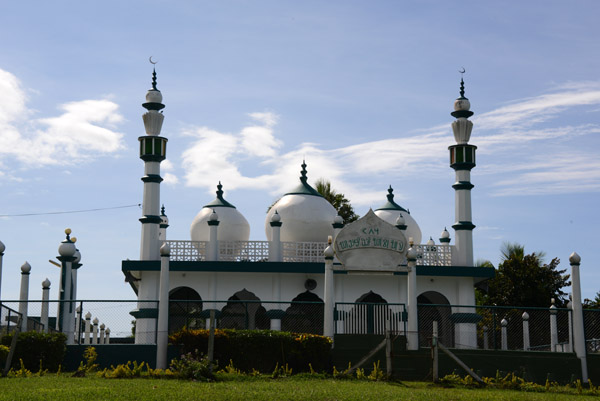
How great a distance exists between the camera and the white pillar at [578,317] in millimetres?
19922

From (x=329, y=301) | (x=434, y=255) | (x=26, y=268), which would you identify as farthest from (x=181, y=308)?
(x=329, y=301)

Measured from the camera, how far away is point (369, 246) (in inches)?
941

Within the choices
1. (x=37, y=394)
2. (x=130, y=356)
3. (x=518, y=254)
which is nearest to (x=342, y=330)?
(x=130, y=356)

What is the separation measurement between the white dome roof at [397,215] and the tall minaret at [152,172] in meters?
9.01

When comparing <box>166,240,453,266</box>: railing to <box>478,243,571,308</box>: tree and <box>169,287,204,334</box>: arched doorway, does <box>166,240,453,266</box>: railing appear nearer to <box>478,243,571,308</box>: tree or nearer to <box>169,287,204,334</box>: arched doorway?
<box>169,287,204,334</box>: arched doorway

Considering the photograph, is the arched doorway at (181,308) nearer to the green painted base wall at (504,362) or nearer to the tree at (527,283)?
the green painted base wall at (504,362)

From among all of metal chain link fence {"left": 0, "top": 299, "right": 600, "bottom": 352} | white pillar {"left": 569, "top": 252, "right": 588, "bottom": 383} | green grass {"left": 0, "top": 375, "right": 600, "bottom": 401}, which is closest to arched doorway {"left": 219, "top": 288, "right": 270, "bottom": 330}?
metal chain link fence {"left": 0, "top": 299, "right": 600, "bottom": 352}

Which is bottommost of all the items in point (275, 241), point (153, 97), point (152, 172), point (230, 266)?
point (230, 266)

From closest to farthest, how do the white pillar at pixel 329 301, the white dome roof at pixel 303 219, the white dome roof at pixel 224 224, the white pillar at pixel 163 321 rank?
the white pillar at pixel 163 321 < the white pillar at pixel 329 301 < the white dome roof at pixel 303 219 < the white dome roof at pixel 224 224

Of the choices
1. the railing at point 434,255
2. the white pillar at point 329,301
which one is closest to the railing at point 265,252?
the railing at point 434,255

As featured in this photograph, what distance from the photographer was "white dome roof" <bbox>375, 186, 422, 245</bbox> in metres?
31.9

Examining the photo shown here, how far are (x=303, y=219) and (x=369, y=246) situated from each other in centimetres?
615

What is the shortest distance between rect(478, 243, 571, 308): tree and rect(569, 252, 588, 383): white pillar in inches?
781

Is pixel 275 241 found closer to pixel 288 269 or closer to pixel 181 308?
pixel 288 269
